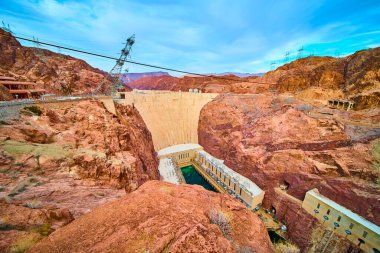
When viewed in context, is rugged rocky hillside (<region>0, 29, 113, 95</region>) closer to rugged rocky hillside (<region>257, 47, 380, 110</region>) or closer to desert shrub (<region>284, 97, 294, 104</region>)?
desert shrub (<region>284, 97, 294, 104</region>)

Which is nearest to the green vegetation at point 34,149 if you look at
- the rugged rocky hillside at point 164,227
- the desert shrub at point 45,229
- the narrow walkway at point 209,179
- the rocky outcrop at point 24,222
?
the rocky outcrop at point 24,222

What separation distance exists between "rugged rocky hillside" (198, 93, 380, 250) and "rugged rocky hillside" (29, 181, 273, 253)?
21397 mm

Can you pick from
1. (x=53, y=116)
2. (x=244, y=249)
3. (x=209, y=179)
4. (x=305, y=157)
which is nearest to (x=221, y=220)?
(x=244, y=249)

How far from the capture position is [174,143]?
39844 millimetres

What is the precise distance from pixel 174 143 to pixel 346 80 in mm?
42066

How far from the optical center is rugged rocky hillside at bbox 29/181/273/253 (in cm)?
346

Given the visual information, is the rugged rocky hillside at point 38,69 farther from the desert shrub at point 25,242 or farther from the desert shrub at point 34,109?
the desert shrub at point 25,242

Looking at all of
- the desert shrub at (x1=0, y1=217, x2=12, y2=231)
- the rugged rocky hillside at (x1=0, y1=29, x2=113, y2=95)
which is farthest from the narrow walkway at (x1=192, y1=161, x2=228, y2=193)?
the rugged rocky hillside at (x1=0, y1=29, x2=113, y2=95)

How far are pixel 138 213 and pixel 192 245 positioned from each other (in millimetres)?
1830

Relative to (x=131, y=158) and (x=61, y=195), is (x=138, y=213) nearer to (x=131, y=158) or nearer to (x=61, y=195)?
(x=61, y=195)

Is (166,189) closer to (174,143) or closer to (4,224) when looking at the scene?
(4,224)

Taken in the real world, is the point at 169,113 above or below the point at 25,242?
below

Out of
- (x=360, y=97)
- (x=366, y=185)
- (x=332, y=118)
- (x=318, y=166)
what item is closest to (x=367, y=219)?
(x=366, y=185)

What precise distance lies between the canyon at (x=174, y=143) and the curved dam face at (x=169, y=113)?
28 cm
